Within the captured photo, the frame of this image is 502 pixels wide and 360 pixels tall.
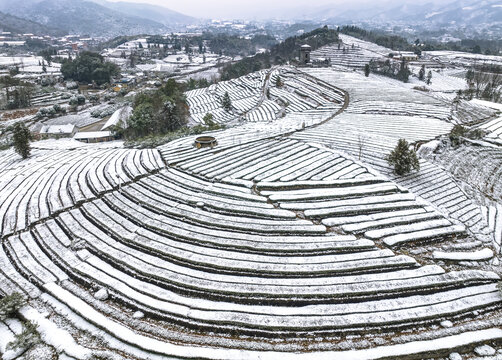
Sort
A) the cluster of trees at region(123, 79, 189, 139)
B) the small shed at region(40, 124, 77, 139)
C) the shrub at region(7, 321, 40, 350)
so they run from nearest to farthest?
the shrub at region(7, 321, 40, 350) < the cluster of trees at region(123, 79, 189, 139) < the small shed at region(40, 124, 77, 139)

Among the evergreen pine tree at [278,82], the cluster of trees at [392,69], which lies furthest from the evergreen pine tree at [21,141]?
the cluster of trees at [392,69]

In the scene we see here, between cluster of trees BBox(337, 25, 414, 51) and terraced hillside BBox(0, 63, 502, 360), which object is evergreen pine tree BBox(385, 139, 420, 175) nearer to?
terraced hillside BBox(0, 63, 502, 360)

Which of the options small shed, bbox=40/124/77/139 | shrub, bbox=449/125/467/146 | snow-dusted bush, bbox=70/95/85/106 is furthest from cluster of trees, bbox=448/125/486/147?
snow-dusted bush, bbox=70/95/85/106

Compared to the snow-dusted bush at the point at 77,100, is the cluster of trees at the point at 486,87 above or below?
above

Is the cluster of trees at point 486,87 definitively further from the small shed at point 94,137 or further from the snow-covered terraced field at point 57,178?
the small shed at point 94,137

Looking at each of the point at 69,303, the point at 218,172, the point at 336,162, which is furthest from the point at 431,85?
the point at 69,303
